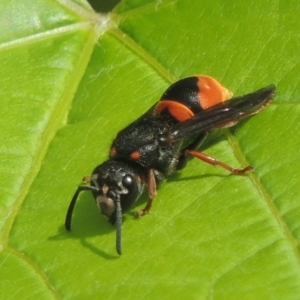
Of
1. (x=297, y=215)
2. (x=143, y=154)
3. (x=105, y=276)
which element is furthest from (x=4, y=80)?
(x=297, y=215)

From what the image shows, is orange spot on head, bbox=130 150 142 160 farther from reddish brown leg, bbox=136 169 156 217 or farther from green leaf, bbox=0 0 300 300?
green leaf, bbox=0 0 300 300

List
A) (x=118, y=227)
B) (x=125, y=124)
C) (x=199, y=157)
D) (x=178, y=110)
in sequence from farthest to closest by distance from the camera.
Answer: (x=125, y=124), (x=178, y=110), (x=199, y=157), (x=118, y=227)

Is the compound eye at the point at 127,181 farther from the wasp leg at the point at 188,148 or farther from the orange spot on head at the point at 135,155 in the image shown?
the wasp leg at the point at 188,148

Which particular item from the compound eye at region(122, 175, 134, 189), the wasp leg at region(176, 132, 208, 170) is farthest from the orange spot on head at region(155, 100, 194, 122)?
the compound eye at region(122, 175, 134, 189)

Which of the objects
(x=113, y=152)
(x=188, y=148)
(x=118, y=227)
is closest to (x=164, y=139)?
(x=188, y=148)

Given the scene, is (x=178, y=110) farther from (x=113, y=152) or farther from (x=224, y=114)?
(x=113, y=152)

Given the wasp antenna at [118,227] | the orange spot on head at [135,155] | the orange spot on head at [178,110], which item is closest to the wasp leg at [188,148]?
the orange spot on head at [178,110]

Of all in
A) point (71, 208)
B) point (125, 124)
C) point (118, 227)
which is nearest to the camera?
point (118, 227)
